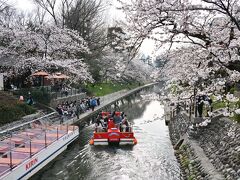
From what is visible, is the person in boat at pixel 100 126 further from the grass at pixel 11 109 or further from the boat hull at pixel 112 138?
the grass at pixel 11 109

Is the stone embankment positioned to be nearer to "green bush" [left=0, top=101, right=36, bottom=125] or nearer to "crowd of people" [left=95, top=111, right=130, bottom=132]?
"crowd of people" [left=95, top=111, right=130, bottom=132]

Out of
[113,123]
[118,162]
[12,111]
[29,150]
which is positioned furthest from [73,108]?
[29,150]

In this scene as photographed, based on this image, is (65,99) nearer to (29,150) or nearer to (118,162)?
(118,162)

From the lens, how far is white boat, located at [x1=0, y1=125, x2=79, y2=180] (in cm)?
1326

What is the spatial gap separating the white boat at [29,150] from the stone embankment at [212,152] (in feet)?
22.9

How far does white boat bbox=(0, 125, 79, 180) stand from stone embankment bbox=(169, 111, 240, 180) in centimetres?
698

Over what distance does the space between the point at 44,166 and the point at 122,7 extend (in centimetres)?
1198

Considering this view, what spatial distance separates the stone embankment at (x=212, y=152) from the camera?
12.5m

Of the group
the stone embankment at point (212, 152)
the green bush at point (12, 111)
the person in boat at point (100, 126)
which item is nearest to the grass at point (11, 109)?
the green bush at point (12, 111)

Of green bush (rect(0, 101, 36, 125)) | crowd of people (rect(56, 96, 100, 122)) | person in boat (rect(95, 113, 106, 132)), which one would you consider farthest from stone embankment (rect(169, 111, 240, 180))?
crowd of people (rect(56, 96, 100, 122))

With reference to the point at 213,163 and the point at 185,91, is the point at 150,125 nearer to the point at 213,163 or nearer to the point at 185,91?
the point at 213,163

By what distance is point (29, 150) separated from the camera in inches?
608

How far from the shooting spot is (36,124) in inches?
720

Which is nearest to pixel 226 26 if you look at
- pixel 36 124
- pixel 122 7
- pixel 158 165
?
pixel 122 7
